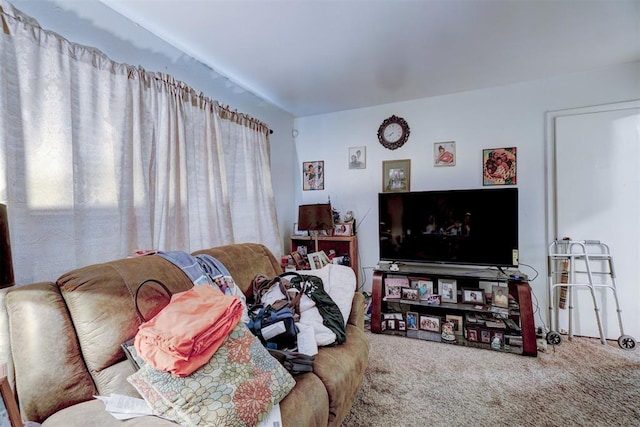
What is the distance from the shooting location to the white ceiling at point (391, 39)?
66.4 inches

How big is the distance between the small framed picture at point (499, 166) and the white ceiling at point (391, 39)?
2.18 ft

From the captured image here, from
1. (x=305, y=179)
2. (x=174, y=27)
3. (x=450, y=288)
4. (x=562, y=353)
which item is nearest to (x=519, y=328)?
(x=562, y=353)

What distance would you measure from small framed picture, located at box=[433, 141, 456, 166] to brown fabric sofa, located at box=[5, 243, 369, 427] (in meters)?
2.49

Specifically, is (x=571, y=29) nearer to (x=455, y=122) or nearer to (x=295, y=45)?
(x=455, y=122)

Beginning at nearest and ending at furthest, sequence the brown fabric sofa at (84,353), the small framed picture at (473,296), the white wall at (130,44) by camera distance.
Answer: the brown fabric sofa at (84,353)
the white wall at (130,44)
the small framed picture at (473,296)

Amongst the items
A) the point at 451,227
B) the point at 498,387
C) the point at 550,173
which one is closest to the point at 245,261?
the point at 498,387

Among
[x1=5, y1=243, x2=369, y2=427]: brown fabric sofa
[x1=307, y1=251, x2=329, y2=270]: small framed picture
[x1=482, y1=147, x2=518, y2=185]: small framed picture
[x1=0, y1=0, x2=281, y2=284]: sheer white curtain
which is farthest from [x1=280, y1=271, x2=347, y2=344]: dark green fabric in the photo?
[x1=482, y1=147, x2=518, y2=185]: small framed picture

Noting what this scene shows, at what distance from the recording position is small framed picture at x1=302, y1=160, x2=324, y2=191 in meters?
3.53

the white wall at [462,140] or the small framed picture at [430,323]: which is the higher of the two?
the white wall at [462,140]

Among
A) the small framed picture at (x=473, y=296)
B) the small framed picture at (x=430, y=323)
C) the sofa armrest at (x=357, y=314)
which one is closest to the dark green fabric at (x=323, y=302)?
the sofa armrest at (x=357, y=314)

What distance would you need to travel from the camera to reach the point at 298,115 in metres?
3.60

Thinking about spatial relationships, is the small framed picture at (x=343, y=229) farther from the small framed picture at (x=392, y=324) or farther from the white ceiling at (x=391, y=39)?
the white ceiling at (x=391, y=39)

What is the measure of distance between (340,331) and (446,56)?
7.20ft

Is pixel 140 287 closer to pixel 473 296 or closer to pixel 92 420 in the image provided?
pixel 92 420
